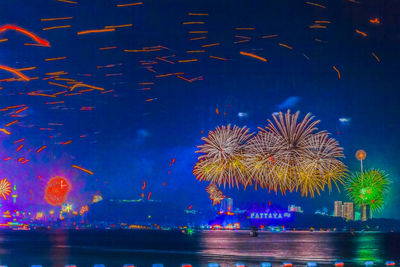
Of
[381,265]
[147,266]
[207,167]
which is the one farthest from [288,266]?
[207,167]

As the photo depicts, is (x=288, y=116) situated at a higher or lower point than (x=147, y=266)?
higher

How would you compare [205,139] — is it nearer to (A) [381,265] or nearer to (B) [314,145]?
(B) [314,145]

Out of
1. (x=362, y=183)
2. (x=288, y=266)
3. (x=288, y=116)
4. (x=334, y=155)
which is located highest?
(x=362, y=183)

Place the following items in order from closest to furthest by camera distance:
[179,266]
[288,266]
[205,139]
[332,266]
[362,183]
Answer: [288,266]
[332,266]
[179,266]
[205,139]
[362,183]

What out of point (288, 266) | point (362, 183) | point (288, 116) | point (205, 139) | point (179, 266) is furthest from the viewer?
point (362, 183)

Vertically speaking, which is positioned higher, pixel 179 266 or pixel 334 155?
pixel 334 155

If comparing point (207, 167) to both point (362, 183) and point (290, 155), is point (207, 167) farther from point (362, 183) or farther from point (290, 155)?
point (362, 183)

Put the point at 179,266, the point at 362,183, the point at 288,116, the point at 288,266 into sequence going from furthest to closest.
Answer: the point at 362,183 → the point at 288,116 → the point at 179,266 → the point at 288,266

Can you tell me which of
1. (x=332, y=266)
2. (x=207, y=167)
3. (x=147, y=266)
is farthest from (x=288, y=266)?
(x=207, y=167)

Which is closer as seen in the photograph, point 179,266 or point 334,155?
point 179,266
